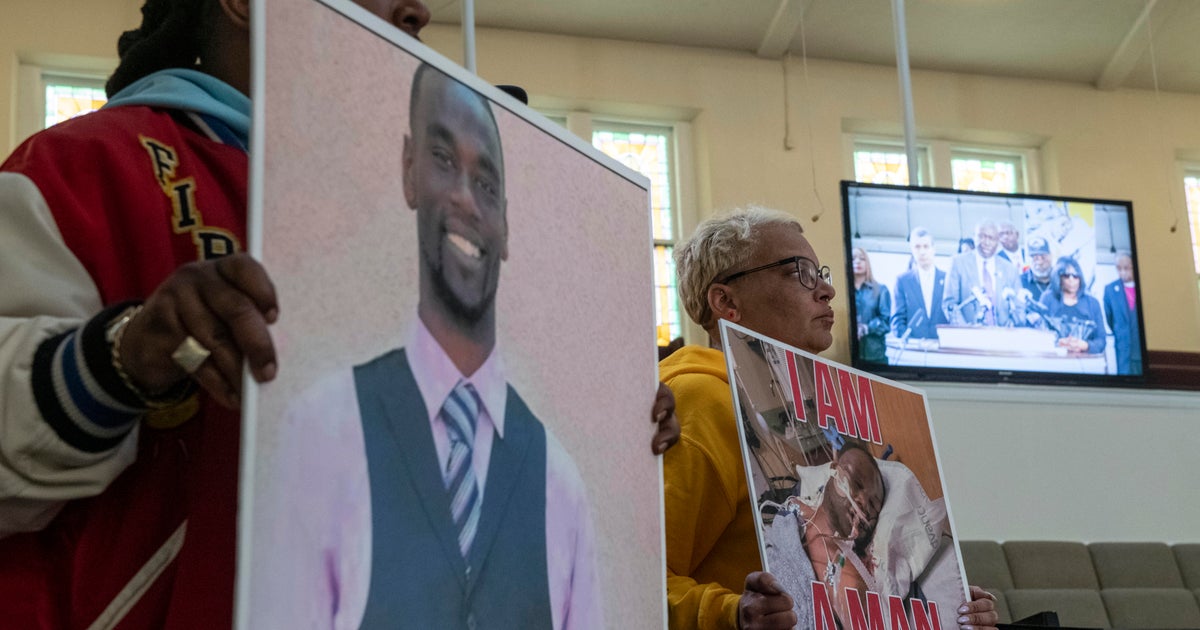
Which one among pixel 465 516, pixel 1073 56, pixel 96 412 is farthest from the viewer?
pixel 1073 56

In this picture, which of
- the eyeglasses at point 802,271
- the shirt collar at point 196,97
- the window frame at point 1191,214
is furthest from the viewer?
the window frame at point 1191,214

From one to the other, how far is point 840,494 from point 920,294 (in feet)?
19.2

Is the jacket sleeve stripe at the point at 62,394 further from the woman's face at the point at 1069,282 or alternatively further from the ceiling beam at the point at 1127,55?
the ceiling beam at the point at 1127,55

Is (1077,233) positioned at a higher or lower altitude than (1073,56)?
lower

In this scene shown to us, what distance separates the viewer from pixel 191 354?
2.82ft

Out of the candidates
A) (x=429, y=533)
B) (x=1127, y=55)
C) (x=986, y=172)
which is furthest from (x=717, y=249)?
(x=1127, y=55)

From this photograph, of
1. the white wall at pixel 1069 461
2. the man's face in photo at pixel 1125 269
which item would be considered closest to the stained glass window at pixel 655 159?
the white wall at pixel 1069 461

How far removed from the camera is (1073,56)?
29.3 ft

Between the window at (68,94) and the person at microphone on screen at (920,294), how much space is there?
4.79 m

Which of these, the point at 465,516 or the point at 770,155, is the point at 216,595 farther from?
the point at 770,155

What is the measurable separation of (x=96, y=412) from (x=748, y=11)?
307 inches

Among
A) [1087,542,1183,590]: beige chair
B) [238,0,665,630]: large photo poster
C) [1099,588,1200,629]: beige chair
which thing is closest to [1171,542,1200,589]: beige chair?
[1087,542,1183,590]: beige chair

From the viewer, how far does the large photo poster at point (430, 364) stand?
2.95 feet

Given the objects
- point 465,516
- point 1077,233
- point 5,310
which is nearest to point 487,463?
point 465,516
